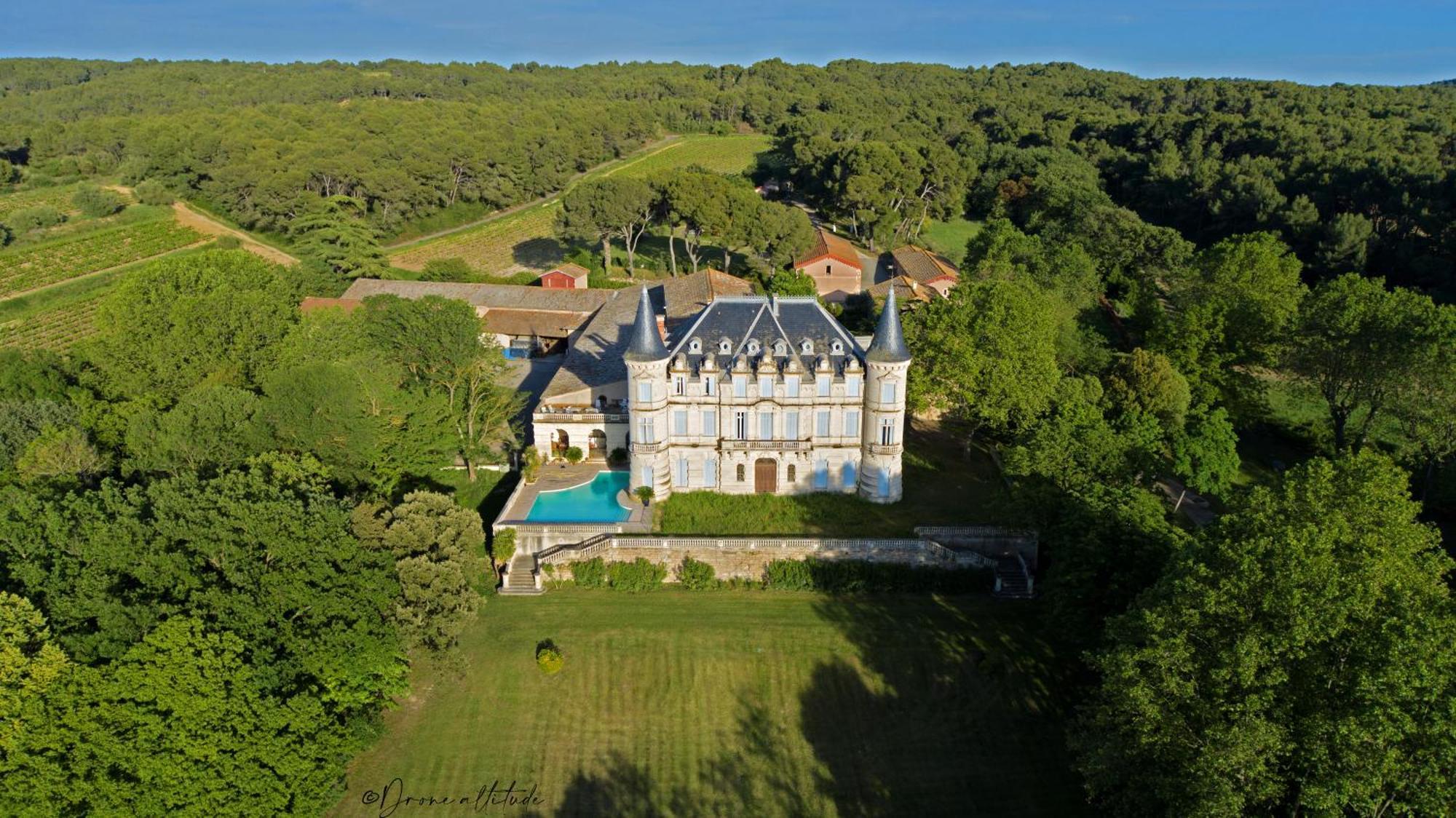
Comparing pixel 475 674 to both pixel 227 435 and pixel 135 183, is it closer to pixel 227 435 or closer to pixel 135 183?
pixel 227 435

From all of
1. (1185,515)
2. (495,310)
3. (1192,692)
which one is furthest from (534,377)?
(1192,692)

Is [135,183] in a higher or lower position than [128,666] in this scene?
higher

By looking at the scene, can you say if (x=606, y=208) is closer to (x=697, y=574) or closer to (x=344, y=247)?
(x=344, y=247)

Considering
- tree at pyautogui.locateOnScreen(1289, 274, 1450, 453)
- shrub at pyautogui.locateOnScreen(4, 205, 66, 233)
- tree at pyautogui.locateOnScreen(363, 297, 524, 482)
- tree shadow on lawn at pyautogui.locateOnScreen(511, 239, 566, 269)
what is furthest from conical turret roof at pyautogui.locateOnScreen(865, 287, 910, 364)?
shrub at pyautogui.locateOnScreen(4, 205, 66, 233)

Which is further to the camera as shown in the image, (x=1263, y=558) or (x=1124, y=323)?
(x=1124, y=323)

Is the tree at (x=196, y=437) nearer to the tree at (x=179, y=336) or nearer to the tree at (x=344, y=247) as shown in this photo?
the tree at (x=179, y=336)

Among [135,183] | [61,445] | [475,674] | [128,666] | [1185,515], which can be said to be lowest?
[475,674]
